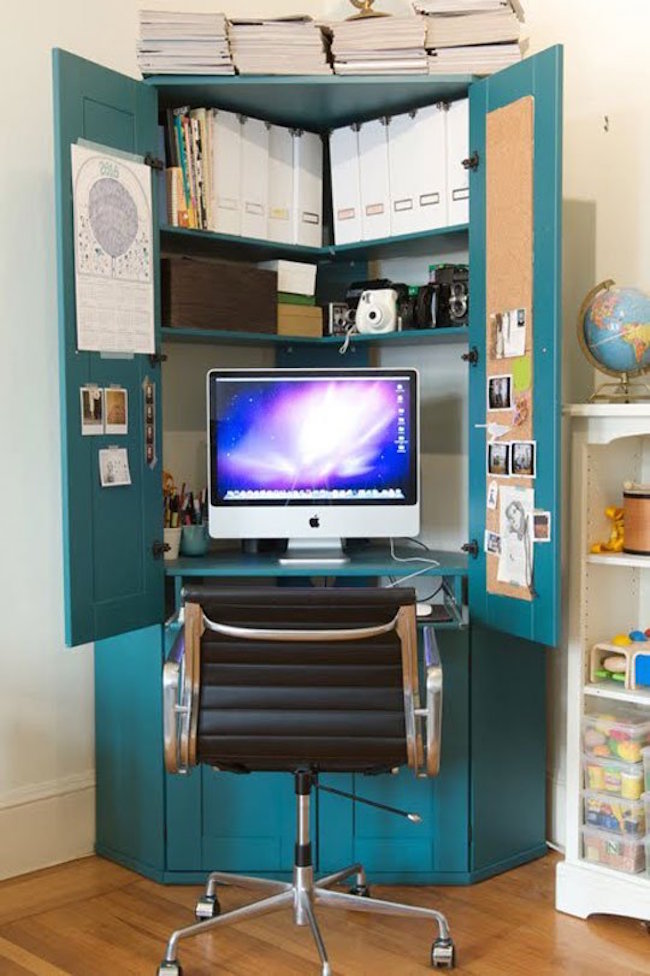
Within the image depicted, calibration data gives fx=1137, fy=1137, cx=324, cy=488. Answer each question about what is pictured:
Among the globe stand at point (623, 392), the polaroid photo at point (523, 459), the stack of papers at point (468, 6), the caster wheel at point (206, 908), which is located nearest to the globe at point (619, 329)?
the globe stand at point (623, 392)

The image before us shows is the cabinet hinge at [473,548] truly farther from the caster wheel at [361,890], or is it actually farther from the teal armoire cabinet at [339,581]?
the caster wheel at [361,890]

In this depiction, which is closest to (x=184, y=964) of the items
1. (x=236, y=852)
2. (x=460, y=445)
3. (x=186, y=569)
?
(x=236, y=852)

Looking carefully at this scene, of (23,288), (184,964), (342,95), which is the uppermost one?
(342,95)

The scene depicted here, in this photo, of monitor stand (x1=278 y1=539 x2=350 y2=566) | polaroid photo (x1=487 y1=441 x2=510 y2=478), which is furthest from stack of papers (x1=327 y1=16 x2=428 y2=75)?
monitor stand (x1=278 y1=539 x2=350 y2=566)

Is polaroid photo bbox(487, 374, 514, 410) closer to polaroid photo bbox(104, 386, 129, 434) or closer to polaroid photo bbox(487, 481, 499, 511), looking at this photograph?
polaroid photo bbox(487, 481, 499, 511)

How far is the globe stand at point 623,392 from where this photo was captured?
2918 mm

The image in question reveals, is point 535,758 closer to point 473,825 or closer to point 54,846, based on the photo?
point 473,825

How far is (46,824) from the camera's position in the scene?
3188 millimetres

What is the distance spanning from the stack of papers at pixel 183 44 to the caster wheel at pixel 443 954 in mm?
2253

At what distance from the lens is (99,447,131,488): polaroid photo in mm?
2926

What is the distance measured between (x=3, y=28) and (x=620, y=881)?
107 inches

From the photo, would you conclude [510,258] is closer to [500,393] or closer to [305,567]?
[500,393]

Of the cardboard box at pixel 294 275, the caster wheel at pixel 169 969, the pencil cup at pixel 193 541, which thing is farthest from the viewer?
the cardboard box at pixel 294 275

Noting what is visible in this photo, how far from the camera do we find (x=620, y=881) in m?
2.80
